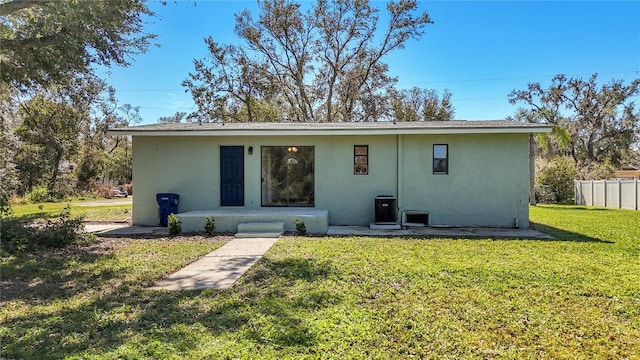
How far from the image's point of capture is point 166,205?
982 cm

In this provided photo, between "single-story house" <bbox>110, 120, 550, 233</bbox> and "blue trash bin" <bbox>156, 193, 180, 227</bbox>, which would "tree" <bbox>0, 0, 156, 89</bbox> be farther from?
"blue trash bin" <bbox>156, 193, 180, 227</bbox>

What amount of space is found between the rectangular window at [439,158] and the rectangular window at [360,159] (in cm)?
183

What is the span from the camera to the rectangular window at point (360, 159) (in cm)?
1003

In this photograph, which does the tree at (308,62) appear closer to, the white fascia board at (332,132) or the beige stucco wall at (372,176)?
the beige stucco wall at (372,176)

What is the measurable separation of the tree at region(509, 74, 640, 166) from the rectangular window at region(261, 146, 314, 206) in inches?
1010

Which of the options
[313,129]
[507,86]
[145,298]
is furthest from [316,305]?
[507,86]

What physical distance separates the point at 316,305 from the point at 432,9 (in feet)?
75.1

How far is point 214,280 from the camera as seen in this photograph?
488 centimetres

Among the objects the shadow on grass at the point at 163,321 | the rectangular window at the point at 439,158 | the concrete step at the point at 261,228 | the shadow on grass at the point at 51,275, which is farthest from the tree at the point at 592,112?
the shadow on grass at the point at 51,275

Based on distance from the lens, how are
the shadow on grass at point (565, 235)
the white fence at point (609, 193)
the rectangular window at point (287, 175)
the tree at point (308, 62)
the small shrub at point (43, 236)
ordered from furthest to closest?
1. the tree at point (308, 62)
2. the white fence at point (609, 193)
3. the rectangular window at point (287, 175)
4. the shadow on grass at point (565, 235)
5. the small shrub at point (43, 236)

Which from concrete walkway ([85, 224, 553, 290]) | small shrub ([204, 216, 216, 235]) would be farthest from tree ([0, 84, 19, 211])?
small shrub ([204, 216, 216, 235])

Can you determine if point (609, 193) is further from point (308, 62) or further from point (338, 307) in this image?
point (308, 62)

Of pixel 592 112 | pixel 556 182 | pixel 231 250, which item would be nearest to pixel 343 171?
pixel 231 250

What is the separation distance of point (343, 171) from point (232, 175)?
10.2 ft
